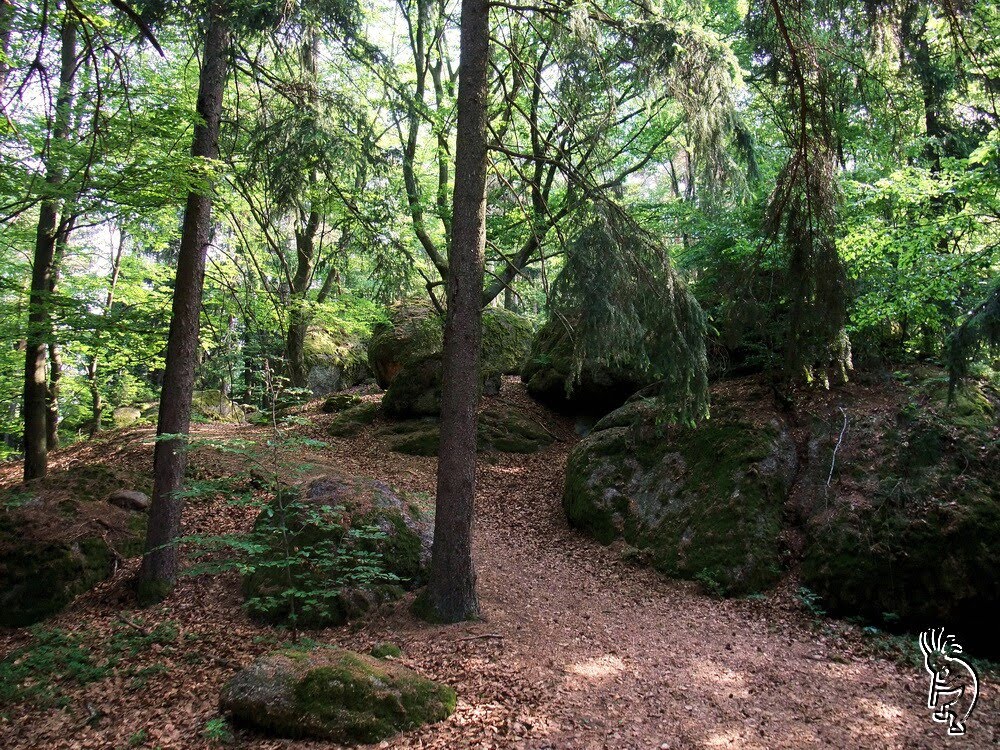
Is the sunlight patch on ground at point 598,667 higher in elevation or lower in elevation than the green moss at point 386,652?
lower

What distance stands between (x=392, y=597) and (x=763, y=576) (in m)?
4.53

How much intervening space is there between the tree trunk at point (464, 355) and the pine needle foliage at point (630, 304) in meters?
1.01

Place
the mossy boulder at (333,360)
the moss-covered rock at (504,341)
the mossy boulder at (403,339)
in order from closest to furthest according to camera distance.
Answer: the mossy boulder at (403,339), the moss-covered rock at (504,341), the mossy boulder at (333,360)

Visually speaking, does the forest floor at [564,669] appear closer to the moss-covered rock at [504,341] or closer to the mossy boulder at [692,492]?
the mossy boulder at [692,492]

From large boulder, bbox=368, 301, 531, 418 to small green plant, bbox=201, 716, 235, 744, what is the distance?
337 inches

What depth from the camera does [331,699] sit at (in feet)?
13.6

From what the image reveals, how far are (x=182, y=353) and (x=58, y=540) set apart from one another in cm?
277

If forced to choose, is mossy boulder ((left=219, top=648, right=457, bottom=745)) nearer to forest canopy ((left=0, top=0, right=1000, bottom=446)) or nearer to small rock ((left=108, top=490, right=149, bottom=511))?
forest canopy ((left=0, top=0, right=1000, bottom=446))

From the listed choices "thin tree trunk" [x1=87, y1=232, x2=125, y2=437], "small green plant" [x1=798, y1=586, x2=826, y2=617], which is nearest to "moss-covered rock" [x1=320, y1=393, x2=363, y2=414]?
"thin tree trunk" [x1=87, y1=232, x2=125, y2=437]

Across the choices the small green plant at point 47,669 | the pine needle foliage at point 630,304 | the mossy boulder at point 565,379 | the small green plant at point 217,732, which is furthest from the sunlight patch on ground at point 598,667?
the mossy boulder at point 565,379

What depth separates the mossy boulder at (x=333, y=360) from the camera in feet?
59.6

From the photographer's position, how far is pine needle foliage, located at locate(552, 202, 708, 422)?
5977mm

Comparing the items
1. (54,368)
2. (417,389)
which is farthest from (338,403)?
(54,368)

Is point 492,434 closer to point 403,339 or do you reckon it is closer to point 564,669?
point 403,339
